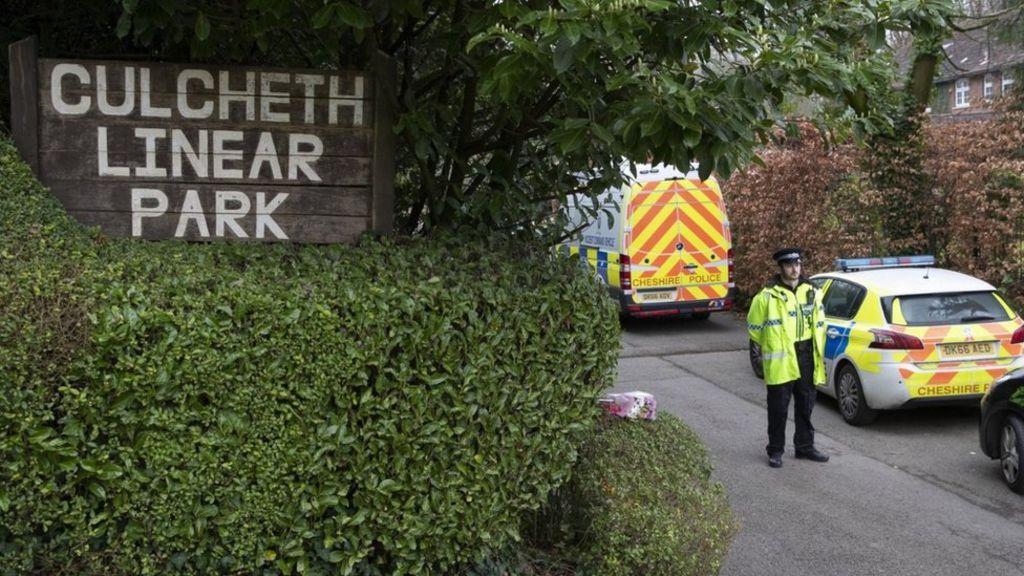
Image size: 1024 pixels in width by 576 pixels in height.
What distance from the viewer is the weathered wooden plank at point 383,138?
471 cm

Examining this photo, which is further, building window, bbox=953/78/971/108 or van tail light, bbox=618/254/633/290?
building window, bbox=953/78/971/108

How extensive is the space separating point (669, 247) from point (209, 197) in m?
12.2

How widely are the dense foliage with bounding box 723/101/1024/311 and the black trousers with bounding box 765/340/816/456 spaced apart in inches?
114

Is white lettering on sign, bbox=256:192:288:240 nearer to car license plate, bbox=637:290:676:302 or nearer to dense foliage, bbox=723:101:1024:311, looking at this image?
dense foliage, bbox=723:101:1024:311

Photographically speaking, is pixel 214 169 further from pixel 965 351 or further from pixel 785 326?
pixel 965 351

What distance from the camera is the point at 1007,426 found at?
8109mm

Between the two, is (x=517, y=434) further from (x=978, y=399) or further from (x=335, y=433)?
Result: (x=978, y=399)

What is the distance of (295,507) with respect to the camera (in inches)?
151

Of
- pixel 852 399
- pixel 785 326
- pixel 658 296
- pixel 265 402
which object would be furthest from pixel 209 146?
pixel 658 296

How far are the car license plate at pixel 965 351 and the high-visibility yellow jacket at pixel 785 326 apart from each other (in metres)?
1.58

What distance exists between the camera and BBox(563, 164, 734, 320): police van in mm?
16172

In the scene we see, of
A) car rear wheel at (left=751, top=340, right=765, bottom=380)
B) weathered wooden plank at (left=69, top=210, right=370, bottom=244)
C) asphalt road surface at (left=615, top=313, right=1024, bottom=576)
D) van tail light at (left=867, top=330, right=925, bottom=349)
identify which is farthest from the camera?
car rear wheel at (left=751, top=340, right=765, bottom=380)

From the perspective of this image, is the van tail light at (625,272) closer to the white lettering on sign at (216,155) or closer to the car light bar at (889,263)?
the car light bar at (889,263)

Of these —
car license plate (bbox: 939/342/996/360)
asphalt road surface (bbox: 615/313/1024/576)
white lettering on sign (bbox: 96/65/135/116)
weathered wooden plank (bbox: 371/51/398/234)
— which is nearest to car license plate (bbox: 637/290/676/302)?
asphalt road surface (bbox: 615/313/1024/576)
